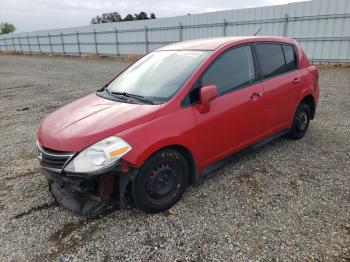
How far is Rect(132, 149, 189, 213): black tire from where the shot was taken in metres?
2.94

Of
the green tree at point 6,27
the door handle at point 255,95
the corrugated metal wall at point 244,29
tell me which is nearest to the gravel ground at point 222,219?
the door handle at point 255,95

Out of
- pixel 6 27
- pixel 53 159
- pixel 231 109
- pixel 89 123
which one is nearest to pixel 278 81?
pixel 231 109

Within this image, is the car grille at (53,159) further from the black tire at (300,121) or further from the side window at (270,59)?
the black tire at (300,121)

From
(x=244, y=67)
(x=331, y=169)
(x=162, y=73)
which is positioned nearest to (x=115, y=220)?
(x=162, y=73)

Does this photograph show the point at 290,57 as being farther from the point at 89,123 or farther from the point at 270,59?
the point at 89,123

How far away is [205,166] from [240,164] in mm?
931

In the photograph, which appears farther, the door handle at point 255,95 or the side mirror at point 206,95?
the door handle at point 255,95

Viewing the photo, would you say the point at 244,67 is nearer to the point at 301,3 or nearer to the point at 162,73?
the point at 162,73

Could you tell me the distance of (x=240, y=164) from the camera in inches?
168

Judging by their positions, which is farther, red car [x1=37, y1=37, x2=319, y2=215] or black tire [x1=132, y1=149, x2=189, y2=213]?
black tire [x1=132, y1=149, x2=189, y2=213]

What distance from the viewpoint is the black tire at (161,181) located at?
9.64 ft

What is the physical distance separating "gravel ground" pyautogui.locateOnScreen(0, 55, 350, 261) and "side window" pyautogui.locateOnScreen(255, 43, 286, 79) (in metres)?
1.22

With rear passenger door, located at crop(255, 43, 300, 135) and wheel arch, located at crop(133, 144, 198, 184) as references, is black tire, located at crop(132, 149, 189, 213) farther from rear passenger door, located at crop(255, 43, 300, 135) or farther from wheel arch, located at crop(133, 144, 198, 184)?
rear passenger door, located at crop(255, 43, 300, 135)

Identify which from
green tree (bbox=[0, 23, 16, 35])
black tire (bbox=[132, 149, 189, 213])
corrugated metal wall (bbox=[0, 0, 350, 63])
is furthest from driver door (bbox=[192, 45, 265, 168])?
green tree (bbox=[0, 23, 16, 35])
